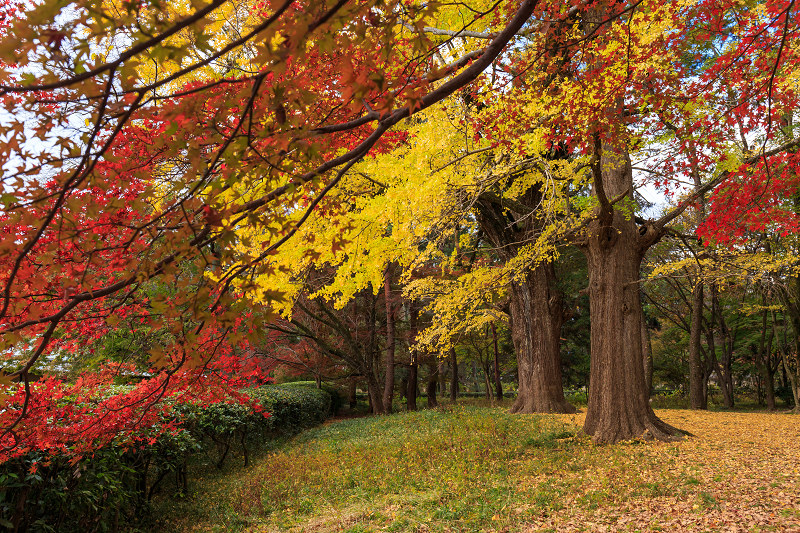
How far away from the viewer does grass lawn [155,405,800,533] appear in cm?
451

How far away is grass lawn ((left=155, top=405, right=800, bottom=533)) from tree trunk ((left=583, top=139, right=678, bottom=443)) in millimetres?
472

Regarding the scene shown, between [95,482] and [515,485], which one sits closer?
[95,482]

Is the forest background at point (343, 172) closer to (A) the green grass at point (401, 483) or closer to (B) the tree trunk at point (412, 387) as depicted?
(A) the green grass at point (401, 483)

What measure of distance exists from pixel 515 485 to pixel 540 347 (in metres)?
7.42

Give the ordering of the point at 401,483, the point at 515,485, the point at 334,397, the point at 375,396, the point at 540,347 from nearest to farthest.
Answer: the point at 515,485, the point at 401,483, the point at 540,347, the point at 375,396, the point at 334,397

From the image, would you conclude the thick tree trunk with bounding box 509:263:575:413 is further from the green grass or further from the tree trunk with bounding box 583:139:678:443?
the tree trunk with bounding box 583:139:678:443

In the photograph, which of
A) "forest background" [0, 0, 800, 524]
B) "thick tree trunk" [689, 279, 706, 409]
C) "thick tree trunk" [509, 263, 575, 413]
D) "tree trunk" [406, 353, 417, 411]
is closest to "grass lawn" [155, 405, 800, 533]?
"forest background" [0, 0, 800, 524]

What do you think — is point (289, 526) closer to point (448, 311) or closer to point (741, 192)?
point (448, 311)

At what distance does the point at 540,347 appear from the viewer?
12.7 meters

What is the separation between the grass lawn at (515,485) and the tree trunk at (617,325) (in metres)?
0.47

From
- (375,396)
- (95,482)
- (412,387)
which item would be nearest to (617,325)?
(95,482)

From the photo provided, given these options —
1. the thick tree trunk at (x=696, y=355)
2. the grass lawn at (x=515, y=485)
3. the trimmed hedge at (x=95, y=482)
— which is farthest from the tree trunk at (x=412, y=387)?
the trimmed hedge at (x=95, y=482)

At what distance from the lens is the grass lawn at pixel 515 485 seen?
14.8 ft

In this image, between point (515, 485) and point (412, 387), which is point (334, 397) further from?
point (515, 485)
